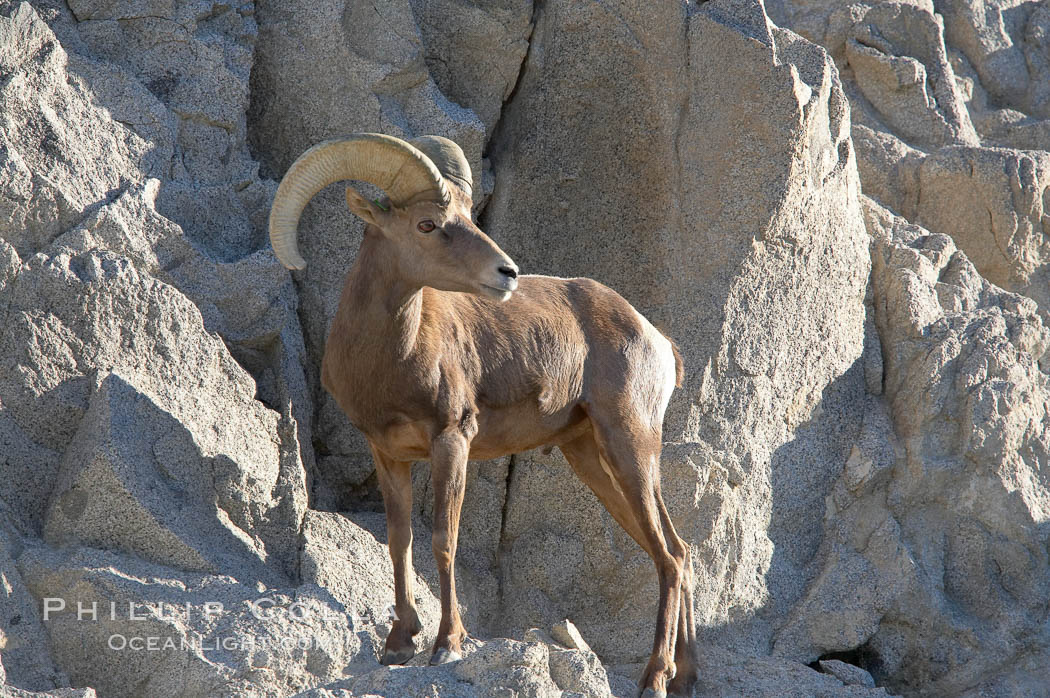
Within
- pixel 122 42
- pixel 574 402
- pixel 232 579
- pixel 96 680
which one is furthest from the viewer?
pixel 122 42

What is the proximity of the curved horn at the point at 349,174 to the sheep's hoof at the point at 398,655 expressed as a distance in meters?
2.21

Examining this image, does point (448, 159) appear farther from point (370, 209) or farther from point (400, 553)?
point (400, 553)

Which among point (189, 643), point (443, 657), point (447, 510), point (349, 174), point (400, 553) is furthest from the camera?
point (400, 553)

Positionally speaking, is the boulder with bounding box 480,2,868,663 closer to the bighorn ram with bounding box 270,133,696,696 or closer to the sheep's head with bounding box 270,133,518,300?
the bighorn ram with bounding box 270,133,696,696

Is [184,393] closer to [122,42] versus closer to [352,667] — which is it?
[352,667]

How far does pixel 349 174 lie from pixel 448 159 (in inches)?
26.2

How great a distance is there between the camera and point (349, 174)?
6215 millimetres

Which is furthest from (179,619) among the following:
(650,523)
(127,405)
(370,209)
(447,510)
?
(650,523)

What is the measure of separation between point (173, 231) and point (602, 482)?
10.2 feet

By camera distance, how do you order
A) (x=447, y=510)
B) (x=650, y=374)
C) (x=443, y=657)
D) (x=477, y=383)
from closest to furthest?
(x=443, y=657) < (x=447, y=510) < (x=477, y=383) < (x=650, y=374)

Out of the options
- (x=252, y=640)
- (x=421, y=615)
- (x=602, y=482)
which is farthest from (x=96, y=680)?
(x=602, y=482)

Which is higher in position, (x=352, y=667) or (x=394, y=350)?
(x=394, y=350)

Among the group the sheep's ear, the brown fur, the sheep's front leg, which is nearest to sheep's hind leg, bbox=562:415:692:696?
the brown fur

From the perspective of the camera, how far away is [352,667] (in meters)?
6.18
